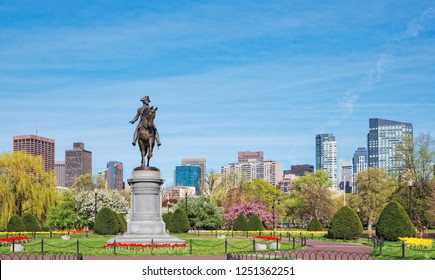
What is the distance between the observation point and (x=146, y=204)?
3638 centimetres

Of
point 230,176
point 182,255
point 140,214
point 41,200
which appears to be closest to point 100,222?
point 41,200

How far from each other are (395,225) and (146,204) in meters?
18.6

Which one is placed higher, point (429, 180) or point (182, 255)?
point (429, 180)

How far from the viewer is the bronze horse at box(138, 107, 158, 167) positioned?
3712cm

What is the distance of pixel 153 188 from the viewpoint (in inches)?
1436

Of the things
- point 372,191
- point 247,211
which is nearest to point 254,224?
point 247,211

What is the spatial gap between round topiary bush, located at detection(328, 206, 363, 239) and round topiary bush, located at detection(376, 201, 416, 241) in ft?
19.2

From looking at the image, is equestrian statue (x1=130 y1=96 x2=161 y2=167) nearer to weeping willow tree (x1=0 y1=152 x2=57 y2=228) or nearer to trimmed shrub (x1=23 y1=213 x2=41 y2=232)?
trimmed shrub (x1=23 y1=213 x2=41 y2=232)

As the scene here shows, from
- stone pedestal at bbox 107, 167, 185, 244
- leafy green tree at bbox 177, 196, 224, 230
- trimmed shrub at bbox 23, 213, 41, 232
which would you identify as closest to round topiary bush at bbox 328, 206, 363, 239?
stone pedestal at bbox 107, 167, 185, 244

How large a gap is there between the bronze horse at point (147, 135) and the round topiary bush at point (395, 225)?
59.7 feet

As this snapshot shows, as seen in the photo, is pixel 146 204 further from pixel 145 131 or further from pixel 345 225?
pixel 345 225

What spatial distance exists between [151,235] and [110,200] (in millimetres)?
48946

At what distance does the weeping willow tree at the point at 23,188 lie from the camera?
63.8m

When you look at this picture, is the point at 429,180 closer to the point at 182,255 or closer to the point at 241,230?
the point at 241,230
